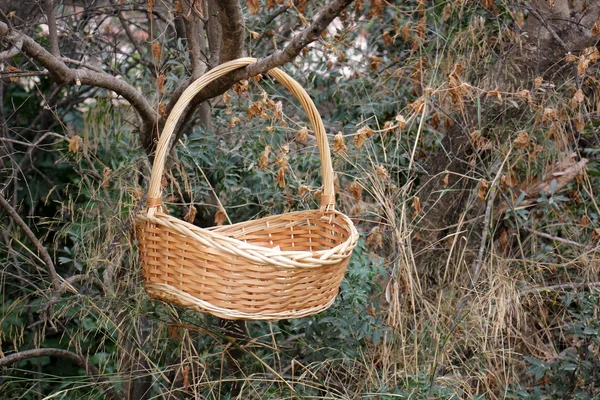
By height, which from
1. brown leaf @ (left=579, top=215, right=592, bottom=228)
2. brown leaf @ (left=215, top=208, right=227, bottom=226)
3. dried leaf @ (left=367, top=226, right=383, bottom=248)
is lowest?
brown leaf @ (left=579, top=215, right=592, bottom=228)

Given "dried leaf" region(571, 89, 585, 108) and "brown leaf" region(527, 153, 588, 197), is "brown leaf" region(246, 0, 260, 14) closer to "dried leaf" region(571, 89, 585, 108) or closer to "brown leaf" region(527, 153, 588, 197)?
"dried leaf" region(571, 89, 585, 108)

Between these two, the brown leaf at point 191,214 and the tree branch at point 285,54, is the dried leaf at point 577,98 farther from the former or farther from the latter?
the brown leaf at point 191,214

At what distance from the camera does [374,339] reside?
189cm

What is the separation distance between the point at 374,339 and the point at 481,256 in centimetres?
47

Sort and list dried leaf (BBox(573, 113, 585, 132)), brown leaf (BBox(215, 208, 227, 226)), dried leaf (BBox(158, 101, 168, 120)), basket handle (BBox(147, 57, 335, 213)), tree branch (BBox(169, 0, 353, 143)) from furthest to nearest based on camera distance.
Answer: dried leaf (BBox(573, 113, 585, 132))
brown leaf (BBox(215, 208, 227, 226))
dried leaf (BBox(158, 101, 168, 120))
basket handle (BBox(147, 57, 335, 213))
tree branch (BBox(169, 0, 353, 143))

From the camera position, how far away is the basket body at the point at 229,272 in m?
1.35

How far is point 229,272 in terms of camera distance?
136 centimetres

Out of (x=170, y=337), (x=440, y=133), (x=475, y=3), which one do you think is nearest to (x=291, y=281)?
(x=170, y=337)

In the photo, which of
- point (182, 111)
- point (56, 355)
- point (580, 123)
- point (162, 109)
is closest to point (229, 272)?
point (182, 111)

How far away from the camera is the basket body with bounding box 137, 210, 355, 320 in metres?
1.35

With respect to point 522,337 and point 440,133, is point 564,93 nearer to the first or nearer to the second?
point 440,133

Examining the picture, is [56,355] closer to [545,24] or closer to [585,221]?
[585,221]

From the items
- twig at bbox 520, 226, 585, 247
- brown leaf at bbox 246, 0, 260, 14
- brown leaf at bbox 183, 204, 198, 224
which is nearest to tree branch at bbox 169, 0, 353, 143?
brown leaf at bbox 246, 0, 260, 14

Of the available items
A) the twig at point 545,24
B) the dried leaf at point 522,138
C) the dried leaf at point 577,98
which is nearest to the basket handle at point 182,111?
the dried leaf at point 522,138
